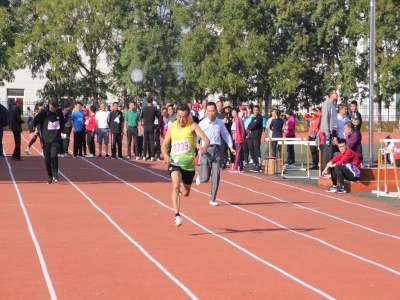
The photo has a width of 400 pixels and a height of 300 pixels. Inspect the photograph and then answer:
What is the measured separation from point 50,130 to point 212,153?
204 inches

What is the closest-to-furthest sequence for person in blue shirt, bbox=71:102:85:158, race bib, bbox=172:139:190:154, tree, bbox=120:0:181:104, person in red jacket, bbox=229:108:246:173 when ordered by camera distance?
race bib, bbox=172:139:190:154 → person in red jacket, bbox=229:108:246:173 → person in blue shirt, bbox=71:102:85:158 → tree, bbox=120:0:181:104

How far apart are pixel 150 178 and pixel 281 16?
34.5 meters

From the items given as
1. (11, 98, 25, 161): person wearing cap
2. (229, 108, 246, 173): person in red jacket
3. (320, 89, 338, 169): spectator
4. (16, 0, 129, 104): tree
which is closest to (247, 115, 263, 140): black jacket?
(229, 108, 246, 173): person in red jacket

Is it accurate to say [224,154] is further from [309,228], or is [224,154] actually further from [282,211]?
[309,228]

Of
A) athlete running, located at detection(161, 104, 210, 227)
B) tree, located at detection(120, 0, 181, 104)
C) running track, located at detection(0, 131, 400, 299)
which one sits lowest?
running track, located at detection(0, 131, 400, 299)

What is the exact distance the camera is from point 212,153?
598 inches

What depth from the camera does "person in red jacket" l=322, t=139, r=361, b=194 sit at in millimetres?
17922

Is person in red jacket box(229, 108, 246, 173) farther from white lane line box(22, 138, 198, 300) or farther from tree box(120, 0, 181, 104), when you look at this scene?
tree box(120, 0, 181, 104)

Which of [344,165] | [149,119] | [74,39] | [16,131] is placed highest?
[74,39]

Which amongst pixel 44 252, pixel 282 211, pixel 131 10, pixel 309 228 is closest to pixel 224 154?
pixel 282 211

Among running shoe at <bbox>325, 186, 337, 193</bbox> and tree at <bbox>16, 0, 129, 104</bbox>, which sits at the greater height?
tree at <bbox>16, 0, 129, 104</bbox>

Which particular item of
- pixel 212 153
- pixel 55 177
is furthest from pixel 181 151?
pixel 55 177

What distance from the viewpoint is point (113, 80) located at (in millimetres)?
58969

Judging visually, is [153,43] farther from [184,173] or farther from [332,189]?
[184,173]
